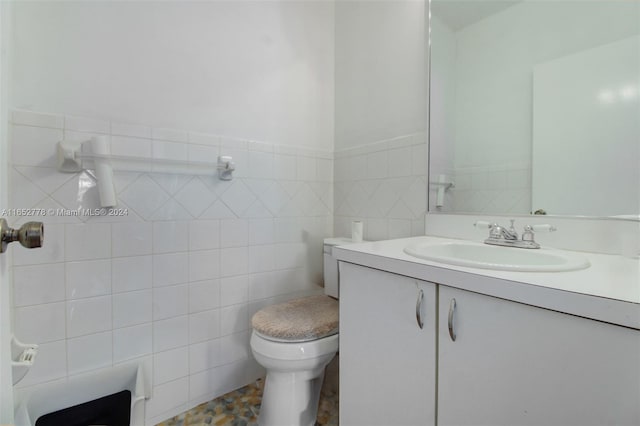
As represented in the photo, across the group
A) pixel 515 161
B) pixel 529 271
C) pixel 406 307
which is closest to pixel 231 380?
pixel 406 307

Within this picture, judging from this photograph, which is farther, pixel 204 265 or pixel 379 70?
pixel 379 70

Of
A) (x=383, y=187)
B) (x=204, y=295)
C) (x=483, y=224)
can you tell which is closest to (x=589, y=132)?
(x=483, y=224)

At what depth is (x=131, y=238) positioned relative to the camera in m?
1.20

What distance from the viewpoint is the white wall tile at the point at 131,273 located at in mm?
1170

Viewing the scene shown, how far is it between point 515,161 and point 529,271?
67cm

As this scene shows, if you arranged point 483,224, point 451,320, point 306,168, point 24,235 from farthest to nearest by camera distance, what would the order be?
point 306,168 → point 483,224 → point 451,320 → point 24,235

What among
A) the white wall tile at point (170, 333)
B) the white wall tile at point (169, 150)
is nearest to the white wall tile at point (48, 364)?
the white wall tile at point (170, 333)

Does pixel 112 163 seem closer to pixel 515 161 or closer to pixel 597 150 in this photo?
pixel 515 161

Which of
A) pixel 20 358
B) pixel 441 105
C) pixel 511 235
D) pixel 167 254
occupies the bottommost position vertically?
pixel 20 358

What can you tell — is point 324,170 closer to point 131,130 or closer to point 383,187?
point 383,187

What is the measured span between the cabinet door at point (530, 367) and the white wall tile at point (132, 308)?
1.17 m

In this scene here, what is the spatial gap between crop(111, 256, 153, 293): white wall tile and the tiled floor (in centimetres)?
63

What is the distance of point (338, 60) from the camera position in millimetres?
1850

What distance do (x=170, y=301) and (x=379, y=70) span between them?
1595 millimetres
